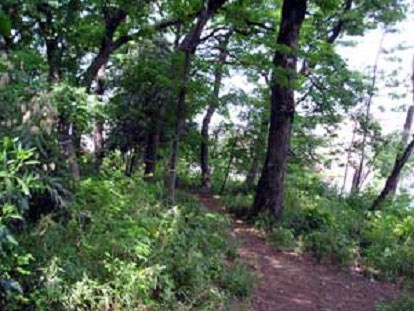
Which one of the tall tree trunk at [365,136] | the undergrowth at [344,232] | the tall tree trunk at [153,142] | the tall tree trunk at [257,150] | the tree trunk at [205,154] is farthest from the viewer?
the tall tree trunk at [365,136]

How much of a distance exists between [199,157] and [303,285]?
8296 mm

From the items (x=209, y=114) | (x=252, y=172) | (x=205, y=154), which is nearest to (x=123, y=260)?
(x=209, y=114)

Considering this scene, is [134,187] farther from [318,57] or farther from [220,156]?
[220,156]

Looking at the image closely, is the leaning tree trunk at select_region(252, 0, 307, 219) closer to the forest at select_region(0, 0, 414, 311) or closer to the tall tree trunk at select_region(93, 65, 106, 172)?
the forest at select_region(0, 0, 414, 311)

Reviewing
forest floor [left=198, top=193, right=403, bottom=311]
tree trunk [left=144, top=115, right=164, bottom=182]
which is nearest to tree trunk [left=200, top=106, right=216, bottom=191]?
tree trunk [left=144, top=115, right=164, bottom=182]

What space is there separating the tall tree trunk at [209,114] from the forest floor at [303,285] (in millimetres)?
4581

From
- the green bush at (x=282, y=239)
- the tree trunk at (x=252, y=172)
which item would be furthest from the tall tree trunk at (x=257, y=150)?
the green bush at (x=282, y=239)

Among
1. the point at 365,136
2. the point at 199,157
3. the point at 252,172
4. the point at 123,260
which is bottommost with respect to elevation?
the point at 123,260

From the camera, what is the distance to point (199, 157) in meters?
14.4

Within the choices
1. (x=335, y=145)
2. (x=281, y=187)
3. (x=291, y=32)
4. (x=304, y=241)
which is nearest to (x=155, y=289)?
(x=304, y=241)

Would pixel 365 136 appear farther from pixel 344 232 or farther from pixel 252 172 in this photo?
pixel 344 232

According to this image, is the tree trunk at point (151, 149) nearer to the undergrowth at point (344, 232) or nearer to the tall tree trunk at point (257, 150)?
the undergrowth at point (344, 232)

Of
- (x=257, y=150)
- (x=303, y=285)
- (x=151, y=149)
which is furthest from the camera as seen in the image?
(x=257, y=150)

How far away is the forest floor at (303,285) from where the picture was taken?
18.8 ft
